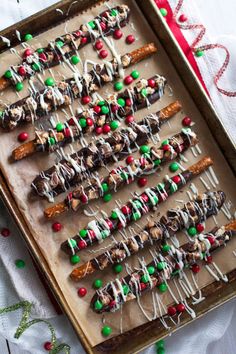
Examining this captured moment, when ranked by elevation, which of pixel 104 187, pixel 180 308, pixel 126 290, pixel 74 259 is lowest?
pixel 180 308

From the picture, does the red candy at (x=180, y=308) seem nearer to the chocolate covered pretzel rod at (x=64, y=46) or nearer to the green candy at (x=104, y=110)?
the green candy at (x=104, y=110)

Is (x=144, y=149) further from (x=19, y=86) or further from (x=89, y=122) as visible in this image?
(x=19, y=86)

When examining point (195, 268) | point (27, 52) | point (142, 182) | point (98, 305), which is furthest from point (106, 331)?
point (27, 52)

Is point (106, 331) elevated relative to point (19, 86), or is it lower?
lower

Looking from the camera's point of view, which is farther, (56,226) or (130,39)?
(130,39)

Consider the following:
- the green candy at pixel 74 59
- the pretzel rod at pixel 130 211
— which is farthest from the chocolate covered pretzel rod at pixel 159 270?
the green candy at pixel 74 59

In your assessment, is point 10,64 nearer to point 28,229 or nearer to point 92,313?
point 28,229
